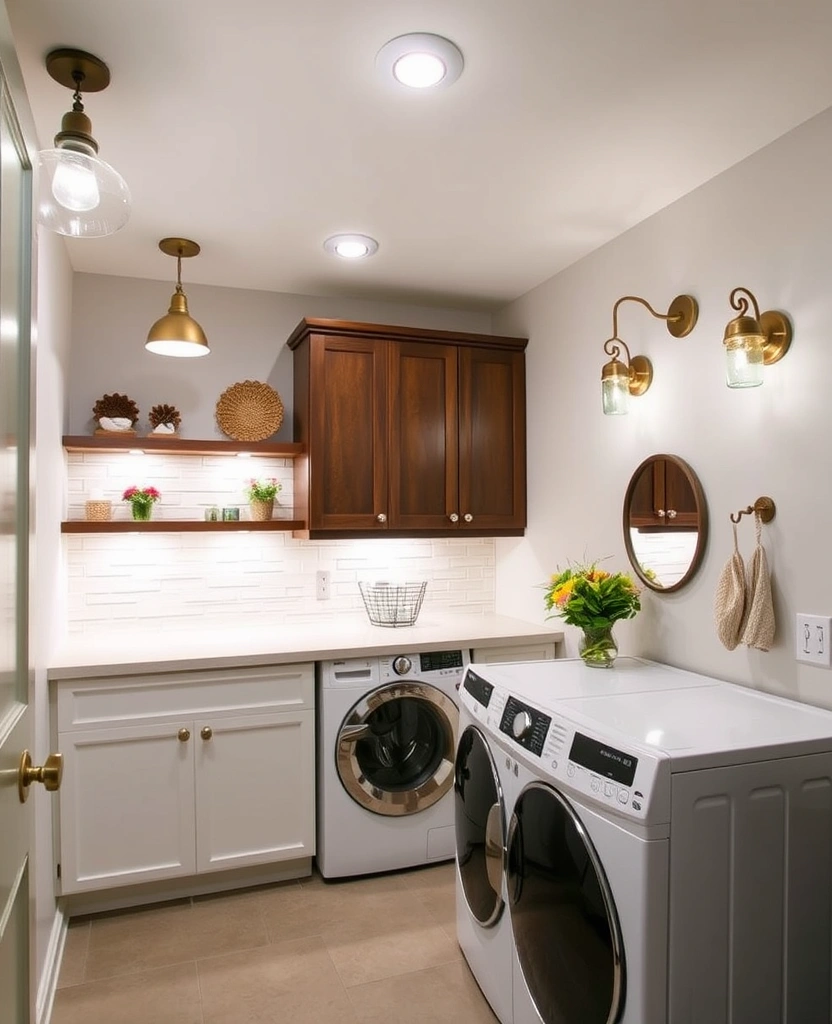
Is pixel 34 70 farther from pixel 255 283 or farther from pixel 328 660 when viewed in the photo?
pixel 328 660

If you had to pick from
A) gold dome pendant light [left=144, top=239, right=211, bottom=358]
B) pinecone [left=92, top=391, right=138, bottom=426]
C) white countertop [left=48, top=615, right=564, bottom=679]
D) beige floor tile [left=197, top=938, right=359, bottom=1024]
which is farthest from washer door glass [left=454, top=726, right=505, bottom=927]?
pinecone [left=92, top=391, right=138, bottom=426]

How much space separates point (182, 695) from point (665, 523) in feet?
5.98

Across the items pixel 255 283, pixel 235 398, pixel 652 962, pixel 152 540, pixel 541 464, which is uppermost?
pixel 255 283

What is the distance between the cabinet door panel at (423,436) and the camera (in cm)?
328

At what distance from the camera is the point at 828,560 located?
193cm

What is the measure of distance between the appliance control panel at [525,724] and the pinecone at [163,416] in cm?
196

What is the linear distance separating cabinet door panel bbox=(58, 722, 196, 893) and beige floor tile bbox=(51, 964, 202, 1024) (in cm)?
37

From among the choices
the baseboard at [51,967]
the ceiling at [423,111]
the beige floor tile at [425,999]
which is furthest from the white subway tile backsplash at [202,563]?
the beige floor tile at [425,999]

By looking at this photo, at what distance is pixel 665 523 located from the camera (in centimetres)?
253

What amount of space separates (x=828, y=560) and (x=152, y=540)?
2.61 metres

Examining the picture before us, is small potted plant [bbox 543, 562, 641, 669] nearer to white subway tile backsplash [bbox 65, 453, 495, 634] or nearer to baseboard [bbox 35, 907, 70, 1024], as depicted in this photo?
white subway tile backsplash [bbox 65, 453, 495, 634]

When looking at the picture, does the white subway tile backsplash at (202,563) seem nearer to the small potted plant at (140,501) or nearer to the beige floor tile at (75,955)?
the small potted plant at (140,501)

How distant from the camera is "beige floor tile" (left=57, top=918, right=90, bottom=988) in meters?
2.29

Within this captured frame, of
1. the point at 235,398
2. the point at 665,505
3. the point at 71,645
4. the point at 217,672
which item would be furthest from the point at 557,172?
the point at 71,645
